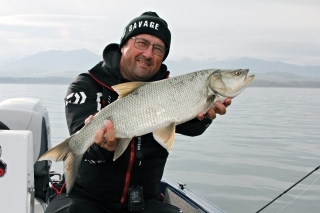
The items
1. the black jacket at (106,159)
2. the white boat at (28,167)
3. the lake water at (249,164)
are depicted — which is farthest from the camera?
the lake water at (249,164)

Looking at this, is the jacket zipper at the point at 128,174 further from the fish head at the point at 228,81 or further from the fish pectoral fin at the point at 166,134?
the fish head at the point at 228,81

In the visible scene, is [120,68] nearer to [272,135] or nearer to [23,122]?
[23,122]

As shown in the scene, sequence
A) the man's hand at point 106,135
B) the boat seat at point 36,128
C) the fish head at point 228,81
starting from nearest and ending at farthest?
the man's hand at point 106,135, the fish head at point 228,81, the boat seat at point 36,128

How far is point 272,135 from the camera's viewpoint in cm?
1519

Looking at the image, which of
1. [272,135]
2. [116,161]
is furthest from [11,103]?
[272,135]

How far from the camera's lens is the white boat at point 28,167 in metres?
2.55

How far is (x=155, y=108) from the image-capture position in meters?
2.94

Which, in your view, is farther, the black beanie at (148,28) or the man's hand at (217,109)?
the black beanie at (148,28)

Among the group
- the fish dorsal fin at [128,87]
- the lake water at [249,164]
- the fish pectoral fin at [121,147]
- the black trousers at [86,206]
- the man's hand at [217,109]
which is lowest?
the lake water at [249,164]

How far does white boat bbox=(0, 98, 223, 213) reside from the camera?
2.55 meters

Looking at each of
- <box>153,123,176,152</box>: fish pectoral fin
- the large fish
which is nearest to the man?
the large fish

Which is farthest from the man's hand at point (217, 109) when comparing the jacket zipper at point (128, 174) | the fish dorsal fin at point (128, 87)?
the jacket zipper at point (128, 174)

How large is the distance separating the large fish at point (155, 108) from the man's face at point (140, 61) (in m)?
0.62

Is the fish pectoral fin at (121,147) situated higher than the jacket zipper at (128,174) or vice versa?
the fish pectoral fin at (121,147)
